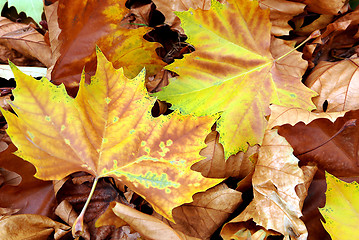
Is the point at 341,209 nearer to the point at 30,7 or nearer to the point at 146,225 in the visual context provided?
the point at 146,225

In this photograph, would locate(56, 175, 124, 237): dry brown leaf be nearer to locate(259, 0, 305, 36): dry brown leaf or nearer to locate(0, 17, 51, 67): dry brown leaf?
locate(0, 17, 51, 67): dry brown leaf

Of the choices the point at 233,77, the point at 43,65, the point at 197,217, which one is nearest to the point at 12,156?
the point at 43,65

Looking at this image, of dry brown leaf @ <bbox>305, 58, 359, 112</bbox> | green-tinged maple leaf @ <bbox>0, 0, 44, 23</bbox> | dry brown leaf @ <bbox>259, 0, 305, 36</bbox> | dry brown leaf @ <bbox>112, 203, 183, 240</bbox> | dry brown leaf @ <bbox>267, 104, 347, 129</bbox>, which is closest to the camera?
dry brown leaf @ <bbox>112, 203, 183, 240</bbox>

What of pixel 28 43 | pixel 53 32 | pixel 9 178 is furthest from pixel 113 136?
pixel 28 43

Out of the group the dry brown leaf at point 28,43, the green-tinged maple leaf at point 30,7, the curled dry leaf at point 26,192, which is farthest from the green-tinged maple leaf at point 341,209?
the green-tinged maple leaf at point 30,7

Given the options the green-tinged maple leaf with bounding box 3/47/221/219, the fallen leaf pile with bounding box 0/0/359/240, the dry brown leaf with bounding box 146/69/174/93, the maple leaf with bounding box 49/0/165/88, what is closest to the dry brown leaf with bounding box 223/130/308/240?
the fallen leaf pile with bounding box 0/0/359/240

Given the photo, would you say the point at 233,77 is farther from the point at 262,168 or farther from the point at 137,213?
the point at 137,213

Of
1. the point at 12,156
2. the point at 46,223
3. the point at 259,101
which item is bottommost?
the point at 46,223
